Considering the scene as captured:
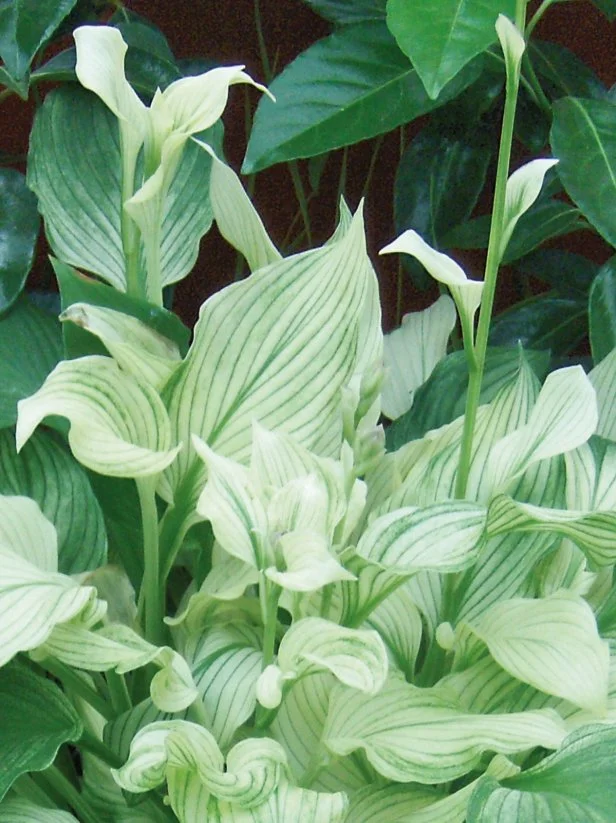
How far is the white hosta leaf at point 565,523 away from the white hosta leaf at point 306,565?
96 millimetres

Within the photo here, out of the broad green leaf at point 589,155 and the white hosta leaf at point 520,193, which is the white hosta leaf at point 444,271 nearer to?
the white hosta leaf at point 520,193

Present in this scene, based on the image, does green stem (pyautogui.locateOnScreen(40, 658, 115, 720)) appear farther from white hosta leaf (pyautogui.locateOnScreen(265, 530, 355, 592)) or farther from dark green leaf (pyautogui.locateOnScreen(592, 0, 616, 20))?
dark green leaf (pyautogui.locateOnScreen(592, 0, 616, 20))

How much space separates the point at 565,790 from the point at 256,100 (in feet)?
2.26

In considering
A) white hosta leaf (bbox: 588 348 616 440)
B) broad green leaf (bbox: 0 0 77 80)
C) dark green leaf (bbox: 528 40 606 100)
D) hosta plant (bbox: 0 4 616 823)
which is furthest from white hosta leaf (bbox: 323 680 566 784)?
dark green leaf (bbox: 528 40 606 100)

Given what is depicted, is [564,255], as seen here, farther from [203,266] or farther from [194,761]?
[194,761]

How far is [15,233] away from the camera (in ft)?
1.96

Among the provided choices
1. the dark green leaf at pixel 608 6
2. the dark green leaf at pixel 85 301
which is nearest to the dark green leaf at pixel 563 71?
the dark green leaf at pixel 608 6

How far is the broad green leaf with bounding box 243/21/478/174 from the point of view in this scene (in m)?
0.55

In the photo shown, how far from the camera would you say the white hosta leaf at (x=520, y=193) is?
0.39m

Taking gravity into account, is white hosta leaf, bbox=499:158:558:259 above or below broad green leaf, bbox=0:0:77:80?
below

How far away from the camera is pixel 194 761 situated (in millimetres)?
403

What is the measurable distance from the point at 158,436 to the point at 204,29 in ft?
1.77

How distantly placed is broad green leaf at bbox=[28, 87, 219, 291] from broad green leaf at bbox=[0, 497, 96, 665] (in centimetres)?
16

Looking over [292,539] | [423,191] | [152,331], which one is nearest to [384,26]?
[423,191]
